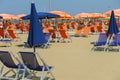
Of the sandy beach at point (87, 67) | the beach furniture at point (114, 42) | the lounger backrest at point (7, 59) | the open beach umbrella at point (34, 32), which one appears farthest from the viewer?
the beach furniture at point (114, 42)

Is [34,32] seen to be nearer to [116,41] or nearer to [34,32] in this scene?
[34,32]

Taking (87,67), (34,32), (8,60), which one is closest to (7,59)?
(8,60)

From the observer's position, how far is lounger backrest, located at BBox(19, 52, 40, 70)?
609 cm

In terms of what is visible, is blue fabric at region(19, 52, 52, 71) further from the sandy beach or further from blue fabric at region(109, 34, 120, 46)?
blue fabric at region(109, 34, 120, 46)

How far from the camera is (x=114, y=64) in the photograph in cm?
857

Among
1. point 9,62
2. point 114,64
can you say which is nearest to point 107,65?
point 114,64

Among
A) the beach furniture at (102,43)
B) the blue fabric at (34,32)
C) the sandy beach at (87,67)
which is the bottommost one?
the sandy beach at (87,67)

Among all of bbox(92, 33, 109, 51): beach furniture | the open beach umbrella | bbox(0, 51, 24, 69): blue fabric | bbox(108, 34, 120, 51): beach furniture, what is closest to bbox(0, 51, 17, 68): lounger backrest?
bbox(0, 51, 24, 69): blue fabric

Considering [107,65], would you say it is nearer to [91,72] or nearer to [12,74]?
[91,72]

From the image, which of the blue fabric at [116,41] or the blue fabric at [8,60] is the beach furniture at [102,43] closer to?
the blue fabric at [116,41]

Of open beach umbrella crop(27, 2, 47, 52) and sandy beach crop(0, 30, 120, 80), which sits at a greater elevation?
open beach umbrella crop(27, 2, 47, 52)

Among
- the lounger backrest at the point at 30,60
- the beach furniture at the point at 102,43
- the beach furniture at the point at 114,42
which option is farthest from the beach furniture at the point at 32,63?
the beach furniture at the point at 114,42

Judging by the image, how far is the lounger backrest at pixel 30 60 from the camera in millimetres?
6094

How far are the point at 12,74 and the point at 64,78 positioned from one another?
1158 millimetres
